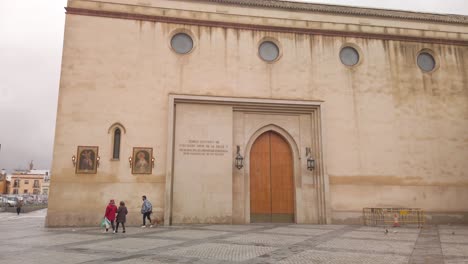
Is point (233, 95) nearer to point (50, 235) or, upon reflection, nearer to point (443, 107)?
point (50, 235)

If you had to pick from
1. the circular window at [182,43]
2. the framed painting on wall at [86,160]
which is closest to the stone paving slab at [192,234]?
the framed painting on wall at [86,160]

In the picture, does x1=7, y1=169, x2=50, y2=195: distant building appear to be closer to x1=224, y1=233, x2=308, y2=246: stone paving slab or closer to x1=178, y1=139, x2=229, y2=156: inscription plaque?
x1=178, y1=139, x2=229, y2=156: inscription plaque

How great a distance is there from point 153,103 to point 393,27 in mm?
13985

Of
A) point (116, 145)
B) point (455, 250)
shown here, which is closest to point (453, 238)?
point (455, 250)

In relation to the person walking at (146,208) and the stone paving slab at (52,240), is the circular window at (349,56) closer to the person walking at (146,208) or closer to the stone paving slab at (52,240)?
the person walking at (146,208)

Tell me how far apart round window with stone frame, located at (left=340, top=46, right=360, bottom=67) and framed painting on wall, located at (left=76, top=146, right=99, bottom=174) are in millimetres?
13838

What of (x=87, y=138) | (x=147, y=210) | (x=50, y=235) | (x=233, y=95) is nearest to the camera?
(x=50, y=235)

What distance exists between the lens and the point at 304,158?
1852 cm

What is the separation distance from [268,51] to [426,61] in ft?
30.4

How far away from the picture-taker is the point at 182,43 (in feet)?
61.0

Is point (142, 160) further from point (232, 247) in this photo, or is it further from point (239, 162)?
point (232, 247)

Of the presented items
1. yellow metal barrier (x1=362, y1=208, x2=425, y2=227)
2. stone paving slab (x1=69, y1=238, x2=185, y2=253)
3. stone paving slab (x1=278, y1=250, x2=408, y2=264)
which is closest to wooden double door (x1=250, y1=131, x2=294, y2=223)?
yellow metal barrier (x1=362, y1=208, x2=425, y2=227)

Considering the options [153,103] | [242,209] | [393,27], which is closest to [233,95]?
[153,103]

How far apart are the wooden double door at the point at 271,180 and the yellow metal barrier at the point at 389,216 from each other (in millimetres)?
3850
